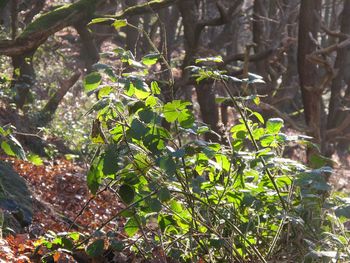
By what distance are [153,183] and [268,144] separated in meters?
0.61

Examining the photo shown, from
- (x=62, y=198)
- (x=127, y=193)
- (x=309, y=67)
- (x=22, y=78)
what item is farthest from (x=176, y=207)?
(x=22, y=78)

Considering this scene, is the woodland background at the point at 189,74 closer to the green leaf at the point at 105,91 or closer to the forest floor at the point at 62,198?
the forest floor at the point at 62,198

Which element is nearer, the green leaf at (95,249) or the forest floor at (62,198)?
the green leaf at (95,249)

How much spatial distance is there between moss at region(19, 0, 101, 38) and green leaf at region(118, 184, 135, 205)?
704 centimetres

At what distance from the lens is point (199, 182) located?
10.4 feet

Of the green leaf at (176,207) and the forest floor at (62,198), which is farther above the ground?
the green leaf at (176,207)

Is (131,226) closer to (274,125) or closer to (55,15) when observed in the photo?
(274,125)

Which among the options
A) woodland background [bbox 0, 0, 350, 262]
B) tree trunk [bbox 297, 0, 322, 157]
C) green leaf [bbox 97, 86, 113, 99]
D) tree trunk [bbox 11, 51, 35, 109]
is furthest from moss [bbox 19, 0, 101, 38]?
green leaf [bbox 97, 86, 113, 99]

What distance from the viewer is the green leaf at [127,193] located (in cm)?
312

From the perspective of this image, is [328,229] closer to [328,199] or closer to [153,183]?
[328,199]

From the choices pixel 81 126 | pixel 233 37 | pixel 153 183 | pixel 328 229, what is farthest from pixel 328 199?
pixel 233 37

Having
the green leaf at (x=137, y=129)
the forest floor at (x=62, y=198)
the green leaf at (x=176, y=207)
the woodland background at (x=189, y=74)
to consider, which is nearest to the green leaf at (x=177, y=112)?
the green leaf at (x=137, y=129)

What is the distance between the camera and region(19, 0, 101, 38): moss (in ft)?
32.1

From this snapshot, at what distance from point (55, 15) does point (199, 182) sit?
7.47m
